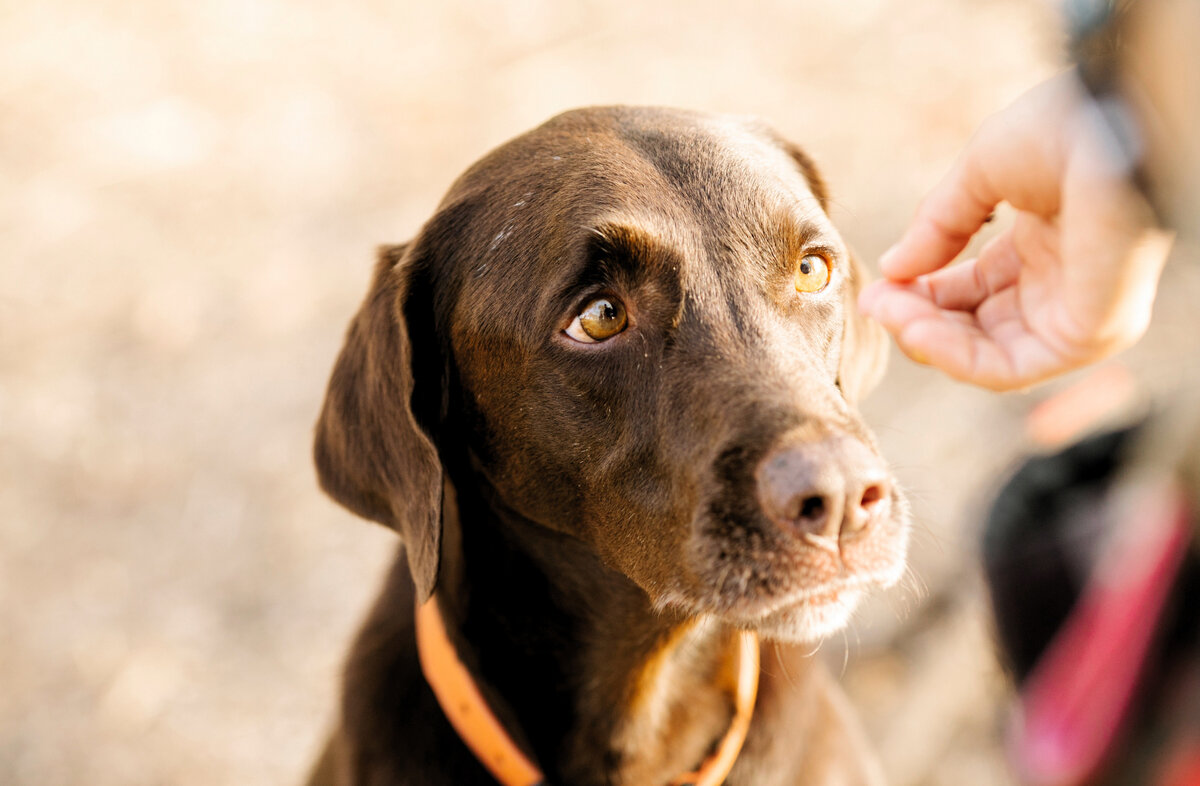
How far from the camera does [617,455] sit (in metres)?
2.17

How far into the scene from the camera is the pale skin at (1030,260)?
79.4 inches

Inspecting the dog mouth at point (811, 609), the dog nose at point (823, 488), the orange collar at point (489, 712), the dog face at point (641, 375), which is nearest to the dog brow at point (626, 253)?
the dog face at point (641, 375)

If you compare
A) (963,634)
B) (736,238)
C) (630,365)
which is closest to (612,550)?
(630,365)

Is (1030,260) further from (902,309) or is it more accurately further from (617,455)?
(617,455)

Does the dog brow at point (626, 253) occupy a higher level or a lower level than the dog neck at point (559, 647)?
higher

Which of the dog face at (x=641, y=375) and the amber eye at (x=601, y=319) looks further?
the amber eye at (x=601, y=319)

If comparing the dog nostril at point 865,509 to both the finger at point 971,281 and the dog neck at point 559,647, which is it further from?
the finger at point 971,281

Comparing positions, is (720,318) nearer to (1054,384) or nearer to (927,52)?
(1054,384)

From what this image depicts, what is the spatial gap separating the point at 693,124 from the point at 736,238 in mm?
424

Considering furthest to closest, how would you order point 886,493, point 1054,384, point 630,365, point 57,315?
point 57,315
point 1054,384
point 630,365
point 886,493

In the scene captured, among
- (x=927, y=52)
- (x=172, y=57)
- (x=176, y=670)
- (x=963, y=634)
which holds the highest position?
(x=172, y=57)

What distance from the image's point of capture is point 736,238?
2.15m

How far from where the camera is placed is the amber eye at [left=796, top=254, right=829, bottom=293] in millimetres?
2283

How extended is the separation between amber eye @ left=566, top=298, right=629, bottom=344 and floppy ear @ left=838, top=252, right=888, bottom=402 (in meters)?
0.64
